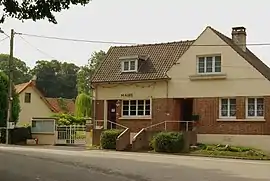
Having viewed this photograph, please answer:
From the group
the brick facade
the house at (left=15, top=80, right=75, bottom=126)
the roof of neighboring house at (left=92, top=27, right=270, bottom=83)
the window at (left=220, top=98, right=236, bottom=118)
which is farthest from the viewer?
the house at (left=15, top=80, right=75, bottom=126)

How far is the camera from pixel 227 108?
3694 cm

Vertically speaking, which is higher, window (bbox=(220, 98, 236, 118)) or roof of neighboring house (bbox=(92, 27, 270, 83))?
roof of neighboring house (bbox=(92, 27, 270, 83))

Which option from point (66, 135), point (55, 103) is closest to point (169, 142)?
point (66, 135)

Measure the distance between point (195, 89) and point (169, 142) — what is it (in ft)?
17.8

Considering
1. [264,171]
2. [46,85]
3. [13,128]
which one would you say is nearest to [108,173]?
[264,171]

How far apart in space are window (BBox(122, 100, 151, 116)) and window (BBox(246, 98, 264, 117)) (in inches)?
291

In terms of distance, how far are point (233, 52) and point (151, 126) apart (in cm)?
767

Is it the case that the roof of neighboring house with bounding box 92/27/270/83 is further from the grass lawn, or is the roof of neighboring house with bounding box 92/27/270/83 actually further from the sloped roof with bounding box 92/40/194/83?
the grass lawn

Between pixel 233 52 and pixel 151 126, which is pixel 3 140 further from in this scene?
pixel 233 52

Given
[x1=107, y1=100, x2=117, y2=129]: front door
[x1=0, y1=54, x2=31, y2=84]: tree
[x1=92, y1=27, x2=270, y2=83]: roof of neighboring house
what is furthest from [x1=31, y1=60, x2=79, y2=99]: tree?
[x1=107, y1=100, x2=117, y2=129]: front door

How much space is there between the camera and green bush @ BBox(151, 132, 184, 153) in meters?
34.2

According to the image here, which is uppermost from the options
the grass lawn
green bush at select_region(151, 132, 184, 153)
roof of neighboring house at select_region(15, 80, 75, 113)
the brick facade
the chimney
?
the chimney

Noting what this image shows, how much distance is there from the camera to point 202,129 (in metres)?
37.3

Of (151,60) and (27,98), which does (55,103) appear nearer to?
(27,98)
